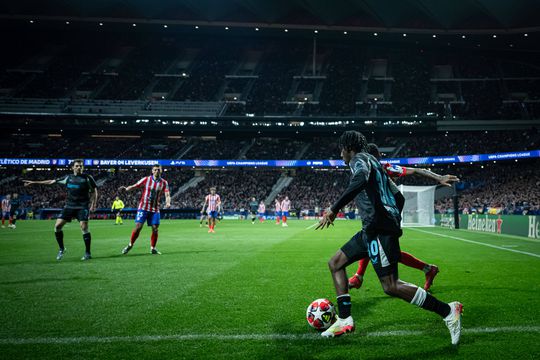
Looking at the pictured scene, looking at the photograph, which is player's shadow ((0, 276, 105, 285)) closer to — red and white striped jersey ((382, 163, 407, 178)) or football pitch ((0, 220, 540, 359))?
football pitch ((0, 220, 540, 359))

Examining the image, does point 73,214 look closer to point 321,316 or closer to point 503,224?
point 321,316

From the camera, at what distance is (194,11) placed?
46.6 meters

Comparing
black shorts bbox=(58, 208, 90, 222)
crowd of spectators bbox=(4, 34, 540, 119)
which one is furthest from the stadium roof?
black shorts bbox=(58, 208, 90, 222)

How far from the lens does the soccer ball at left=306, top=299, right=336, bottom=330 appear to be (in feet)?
14.0

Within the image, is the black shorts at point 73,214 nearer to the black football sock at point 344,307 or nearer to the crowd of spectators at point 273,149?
the black football sock at point 344,307

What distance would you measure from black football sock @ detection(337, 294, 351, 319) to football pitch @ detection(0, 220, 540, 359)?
0.21m

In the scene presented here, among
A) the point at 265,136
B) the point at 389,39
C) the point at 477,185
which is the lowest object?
the point at 477,185

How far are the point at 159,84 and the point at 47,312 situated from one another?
6157cm

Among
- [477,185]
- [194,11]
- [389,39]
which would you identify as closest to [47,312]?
[194,11]

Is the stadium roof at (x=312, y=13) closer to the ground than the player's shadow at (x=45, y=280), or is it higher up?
higher up

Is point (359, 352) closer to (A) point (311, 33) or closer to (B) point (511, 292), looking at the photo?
(B) point (511, 292)

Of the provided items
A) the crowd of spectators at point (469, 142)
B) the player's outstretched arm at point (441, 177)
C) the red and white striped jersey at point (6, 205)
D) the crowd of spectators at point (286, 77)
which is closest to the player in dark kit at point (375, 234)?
the player's outstretched arm at point (441, 177)

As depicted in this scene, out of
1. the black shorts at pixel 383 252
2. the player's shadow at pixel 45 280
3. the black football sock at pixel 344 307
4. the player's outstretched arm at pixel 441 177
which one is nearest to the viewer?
the black shorts at pixel 383 252

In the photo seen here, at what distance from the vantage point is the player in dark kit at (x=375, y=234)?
12.8ft
